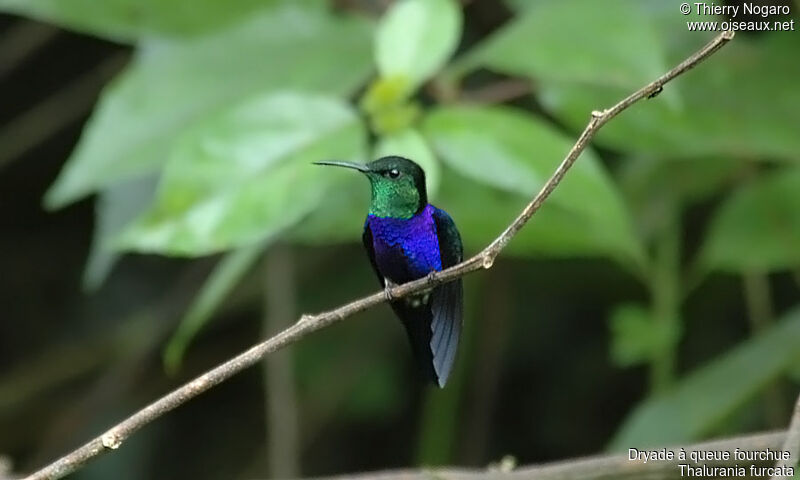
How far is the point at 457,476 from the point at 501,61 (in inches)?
21.3

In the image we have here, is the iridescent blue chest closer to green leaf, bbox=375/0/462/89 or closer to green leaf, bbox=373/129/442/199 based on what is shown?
green leaf, bbox=373/129/442/199

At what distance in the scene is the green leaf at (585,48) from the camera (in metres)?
1.31

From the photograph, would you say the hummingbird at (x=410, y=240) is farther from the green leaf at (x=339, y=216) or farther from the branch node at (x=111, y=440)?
the green leaf at (x=339, y=216)

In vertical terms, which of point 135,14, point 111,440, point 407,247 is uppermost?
point 135,14

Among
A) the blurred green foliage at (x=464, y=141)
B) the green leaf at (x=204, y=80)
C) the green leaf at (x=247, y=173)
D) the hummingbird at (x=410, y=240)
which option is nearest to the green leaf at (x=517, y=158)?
the blurred green foliage at (x=464, y=141)

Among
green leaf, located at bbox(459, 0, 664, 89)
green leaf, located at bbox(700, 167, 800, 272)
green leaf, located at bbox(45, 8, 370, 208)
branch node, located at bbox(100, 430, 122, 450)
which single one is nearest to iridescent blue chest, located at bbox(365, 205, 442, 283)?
branch node, located at bbox(100, 430, 122, 450)

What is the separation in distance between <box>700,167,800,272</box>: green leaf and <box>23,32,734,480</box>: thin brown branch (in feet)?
3.26

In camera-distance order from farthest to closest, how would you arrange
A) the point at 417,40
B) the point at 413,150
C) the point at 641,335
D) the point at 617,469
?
the point at 641,335 → the point at 417,40 → the point at 413,150 → the point at 617,469

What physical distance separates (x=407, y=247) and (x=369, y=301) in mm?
151

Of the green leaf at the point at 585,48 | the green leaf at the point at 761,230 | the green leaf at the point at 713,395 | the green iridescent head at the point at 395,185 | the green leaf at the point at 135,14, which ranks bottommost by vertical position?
the green leaf at the point at 713,395

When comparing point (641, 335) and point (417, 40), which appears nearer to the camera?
point (417, 40)

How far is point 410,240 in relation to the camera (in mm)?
767

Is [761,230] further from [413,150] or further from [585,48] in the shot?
[413,150]

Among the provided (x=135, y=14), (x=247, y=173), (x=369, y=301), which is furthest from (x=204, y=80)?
(x=369, y=301)
